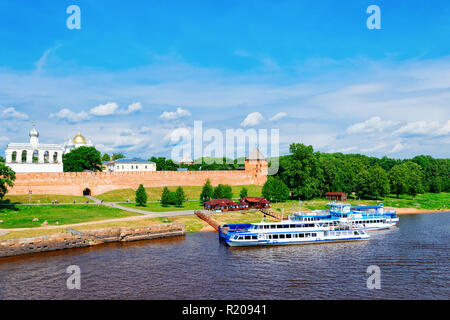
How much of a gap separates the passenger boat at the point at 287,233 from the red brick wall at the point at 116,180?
4533cm

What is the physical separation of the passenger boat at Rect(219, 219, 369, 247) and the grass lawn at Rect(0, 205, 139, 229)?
22.1 metres

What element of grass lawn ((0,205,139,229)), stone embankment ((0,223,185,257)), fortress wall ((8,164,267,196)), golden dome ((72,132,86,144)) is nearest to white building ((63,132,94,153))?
golden dome ((72,132,86,144))

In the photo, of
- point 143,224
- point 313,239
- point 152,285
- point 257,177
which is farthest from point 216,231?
point 257,177

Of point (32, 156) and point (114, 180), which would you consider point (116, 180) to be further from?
point (32, 156)

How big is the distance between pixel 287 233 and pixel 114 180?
53.7m

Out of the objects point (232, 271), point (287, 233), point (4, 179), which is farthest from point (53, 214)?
point (287, 233)

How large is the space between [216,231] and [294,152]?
4781cm

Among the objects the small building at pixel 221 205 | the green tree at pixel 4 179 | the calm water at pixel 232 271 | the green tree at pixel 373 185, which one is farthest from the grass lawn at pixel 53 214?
the green tree at pixel 373 185

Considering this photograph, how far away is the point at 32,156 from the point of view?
300 ft

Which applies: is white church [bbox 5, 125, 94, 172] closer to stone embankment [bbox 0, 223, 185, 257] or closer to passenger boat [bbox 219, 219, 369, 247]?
stone embankment [bbox 0, 223, 185, 257]

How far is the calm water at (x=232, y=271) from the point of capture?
29.6m

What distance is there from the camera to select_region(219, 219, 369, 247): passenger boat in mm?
47969

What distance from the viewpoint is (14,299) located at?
2784 cm
